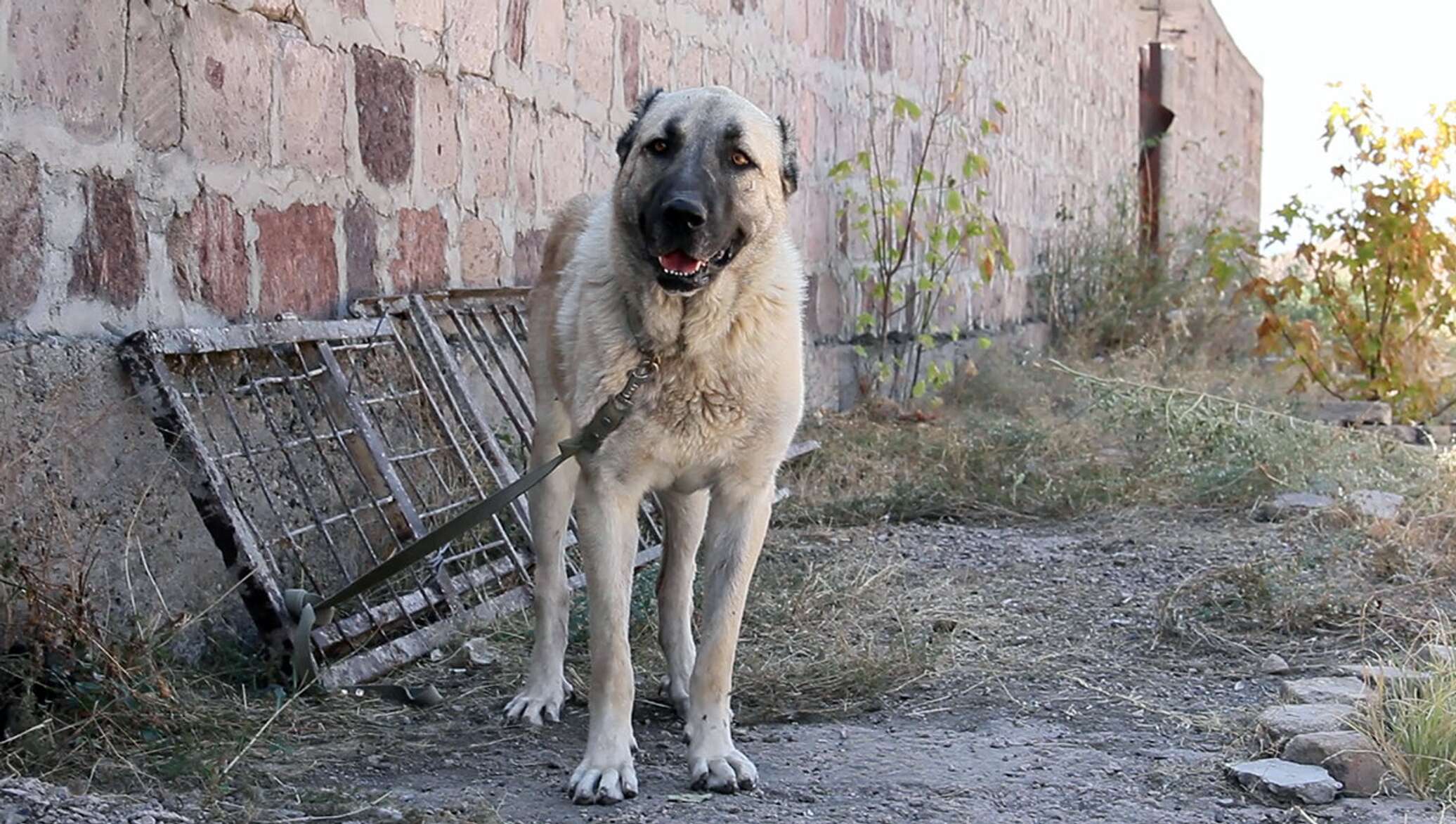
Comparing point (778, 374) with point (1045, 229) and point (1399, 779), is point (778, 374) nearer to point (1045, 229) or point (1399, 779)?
point (1399, 779)

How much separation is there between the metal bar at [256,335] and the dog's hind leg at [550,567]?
26.6 inches

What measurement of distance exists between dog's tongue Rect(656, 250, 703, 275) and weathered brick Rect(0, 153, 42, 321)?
4.04ft

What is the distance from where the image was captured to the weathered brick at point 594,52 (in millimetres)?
5234

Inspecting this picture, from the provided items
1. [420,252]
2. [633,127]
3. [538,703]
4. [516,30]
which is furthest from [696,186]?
[516,30]

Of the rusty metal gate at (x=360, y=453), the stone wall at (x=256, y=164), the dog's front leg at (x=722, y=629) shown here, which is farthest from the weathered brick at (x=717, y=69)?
the dog's front leg at (x=722, y=629)

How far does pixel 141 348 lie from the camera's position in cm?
328

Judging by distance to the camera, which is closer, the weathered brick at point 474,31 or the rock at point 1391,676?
the rock at point 1391,676

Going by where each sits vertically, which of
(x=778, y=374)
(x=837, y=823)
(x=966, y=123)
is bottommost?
(x=837, y=823)

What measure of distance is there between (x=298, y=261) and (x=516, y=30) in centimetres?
128

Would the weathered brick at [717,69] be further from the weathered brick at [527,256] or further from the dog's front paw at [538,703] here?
the dog's front paw at [538,703]

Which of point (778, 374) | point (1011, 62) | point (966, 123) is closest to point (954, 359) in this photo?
point (966, 123)

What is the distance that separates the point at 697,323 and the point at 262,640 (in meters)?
1.17

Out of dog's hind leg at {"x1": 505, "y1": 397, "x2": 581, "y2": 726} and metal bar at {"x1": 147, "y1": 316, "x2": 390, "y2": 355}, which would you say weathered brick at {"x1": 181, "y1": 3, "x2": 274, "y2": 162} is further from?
dog's hind leg at {"x1": 505, "y1": 397, "x2": 581, "y2": 726}

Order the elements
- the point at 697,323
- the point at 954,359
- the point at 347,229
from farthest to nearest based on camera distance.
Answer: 1. the point at 954,359
2. the point at 347,229
3. the point at 697,323
